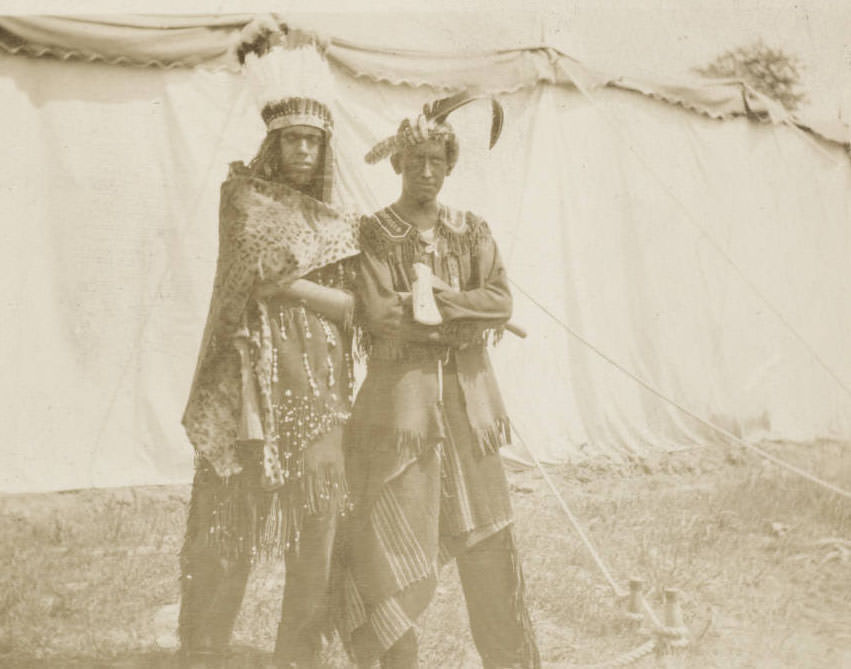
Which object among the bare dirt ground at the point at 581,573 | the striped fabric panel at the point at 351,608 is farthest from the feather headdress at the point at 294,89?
the bare dirt ground at the point at 581,573

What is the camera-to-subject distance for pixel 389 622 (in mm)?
2205

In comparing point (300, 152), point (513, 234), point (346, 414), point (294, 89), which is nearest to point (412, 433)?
point (346, 414)

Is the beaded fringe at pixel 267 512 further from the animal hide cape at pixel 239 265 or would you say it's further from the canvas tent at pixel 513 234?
the canvas tent at pixel 513 234

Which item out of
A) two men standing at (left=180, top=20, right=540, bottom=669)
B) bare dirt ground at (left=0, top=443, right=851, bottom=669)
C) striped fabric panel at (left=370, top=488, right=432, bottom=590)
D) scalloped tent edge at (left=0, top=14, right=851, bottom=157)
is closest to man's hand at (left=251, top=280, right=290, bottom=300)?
two men standing at (left=180, top=20, right=540, bottom=669)

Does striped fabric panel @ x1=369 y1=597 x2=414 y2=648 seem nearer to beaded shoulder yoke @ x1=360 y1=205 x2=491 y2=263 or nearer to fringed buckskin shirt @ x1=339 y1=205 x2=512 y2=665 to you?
fringed buckskin shirt @ x1=339 y1=205 x2=512 y2=665

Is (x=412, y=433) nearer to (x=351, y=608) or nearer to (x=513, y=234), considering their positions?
(x=351, y=608)

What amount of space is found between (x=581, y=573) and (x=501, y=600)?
74 cm

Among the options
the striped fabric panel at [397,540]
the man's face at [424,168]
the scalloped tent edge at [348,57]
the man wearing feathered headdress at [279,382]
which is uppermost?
the scalloped tent edge at [348,57]

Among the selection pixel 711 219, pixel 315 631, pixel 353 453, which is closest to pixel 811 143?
pixel 711 219

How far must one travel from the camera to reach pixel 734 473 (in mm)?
3648

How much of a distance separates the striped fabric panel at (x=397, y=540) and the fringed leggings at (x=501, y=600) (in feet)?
0.46

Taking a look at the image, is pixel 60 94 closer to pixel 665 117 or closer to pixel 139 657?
pixel 139 657

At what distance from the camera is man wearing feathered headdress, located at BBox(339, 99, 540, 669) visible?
222cm

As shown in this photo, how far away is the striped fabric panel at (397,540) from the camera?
2.22 m
